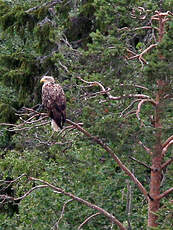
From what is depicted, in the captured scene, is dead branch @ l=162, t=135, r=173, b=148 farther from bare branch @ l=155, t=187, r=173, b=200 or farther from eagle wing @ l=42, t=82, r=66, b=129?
eagle wing @ l=42, t=82, r=66, b=129

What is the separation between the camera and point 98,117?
885 centimetres

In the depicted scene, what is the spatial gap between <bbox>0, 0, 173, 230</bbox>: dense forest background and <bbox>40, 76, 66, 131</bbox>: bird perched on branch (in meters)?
0.12

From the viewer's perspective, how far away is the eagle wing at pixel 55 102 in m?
9.46

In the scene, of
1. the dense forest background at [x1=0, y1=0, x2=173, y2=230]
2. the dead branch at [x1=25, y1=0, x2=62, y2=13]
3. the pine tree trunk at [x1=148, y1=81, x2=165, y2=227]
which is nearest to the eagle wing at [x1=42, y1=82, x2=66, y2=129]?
the dense forest background at [x1=0, y1=0, x2=173, y2=230]

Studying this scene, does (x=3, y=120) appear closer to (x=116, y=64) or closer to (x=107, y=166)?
(x=107, y=166)

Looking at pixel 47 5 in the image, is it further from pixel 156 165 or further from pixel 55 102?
pixel 156 165

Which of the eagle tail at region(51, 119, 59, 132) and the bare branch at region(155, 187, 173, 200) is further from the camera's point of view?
the eagle tail at region(51, 119, 59, 132)

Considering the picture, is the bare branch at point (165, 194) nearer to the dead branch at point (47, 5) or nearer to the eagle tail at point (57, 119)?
the eagle tail at point (57, 119)

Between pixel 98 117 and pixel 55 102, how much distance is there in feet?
3.69

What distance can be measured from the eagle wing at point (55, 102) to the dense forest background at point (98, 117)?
0.40 ft

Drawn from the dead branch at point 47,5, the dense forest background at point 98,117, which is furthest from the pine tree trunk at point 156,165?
the dead branch at point 47,5

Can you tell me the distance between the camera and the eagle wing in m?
9.46

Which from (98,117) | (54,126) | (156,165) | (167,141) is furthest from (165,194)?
(54,126)

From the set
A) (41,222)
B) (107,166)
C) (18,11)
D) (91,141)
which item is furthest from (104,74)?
(18,11)
